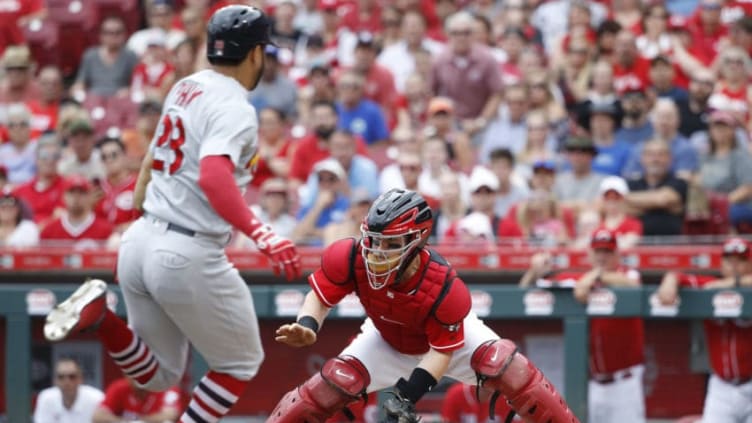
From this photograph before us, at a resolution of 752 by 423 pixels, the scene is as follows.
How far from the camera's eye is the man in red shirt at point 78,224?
29.9 feet

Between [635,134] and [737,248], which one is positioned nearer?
[737,248]

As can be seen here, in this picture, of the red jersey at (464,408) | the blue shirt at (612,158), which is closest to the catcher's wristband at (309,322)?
the red jersey at (464,408)

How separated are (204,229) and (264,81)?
5237mm

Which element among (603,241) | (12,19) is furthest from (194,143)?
(12,19)

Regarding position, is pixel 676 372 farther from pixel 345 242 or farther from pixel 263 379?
pixel 345 242

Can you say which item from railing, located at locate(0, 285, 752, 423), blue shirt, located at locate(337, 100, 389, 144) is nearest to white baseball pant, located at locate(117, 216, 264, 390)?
railing, located at locate(0, 285, 752, 423)

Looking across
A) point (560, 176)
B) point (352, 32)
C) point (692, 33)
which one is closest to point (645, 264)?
point (560, 176)

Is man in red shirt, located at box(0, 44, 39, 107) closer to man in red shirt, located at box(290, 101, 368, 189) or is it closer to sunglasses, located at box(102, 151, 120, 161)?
sunglasses, located at box(102, 151, 120, 161)

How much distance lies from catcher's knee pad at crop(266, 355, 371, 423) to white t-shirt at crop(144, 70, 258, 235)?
0.83 meters

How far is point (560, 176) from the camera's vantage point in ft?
31.5

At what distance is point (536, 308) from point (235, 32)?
2.96m

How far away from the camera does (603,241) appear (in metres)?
7.91

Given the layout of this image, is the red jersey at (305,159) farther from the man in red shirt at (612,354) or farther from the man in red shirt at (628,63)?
the man in red shirt at (628,63)

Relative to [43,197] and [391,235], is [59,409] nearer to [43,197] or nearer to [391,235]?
[43,197]
